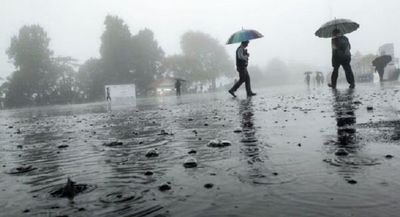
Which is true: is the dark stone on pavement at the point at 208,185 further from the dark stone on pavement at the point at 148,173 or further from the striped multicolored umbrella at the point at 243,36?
the striped multicolored umbrella at the point at 243,36

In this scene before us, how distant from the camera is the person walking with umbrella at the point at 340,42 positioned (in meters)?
15.7

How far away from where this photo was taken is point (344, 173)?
3.04m

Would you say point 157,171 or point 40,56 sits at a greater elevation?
point 40,56

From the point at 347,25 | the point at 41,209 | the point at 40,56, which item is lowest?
the point at 41,209

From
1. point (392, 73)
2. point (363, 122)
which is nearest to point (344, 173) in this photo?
point (363, 122)

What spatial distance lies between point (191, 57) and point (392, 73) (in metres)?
64.1

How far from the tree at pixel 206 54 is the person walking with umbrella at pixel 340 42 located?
7827 centimetres

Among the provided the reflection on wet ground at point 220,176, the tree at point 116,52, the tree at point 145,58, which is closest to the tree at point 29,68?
the tree at point 116,52

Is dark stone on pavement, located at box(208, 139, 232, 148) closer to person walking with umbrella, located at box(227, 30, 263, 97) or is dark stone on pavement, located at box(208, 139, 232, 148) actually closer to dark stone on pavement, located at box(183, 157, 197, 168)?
dark stone on pavement, located at box(183, 157, 197, 168)

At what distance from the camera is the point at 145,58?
8181cm

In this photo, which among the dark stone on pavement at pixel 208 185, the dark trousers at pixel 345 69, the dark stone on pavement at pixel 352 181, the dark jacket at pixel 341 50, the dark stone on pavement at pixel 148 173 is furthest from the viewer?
the dark trousers at pixel 345 69

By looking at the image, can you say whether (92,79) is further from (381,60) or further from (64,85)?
(381,60)

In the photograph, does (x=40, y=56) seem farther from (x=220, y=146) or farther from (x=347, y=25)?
(x=220, y=146)

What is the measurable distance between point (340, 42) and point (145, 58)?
223 ft
